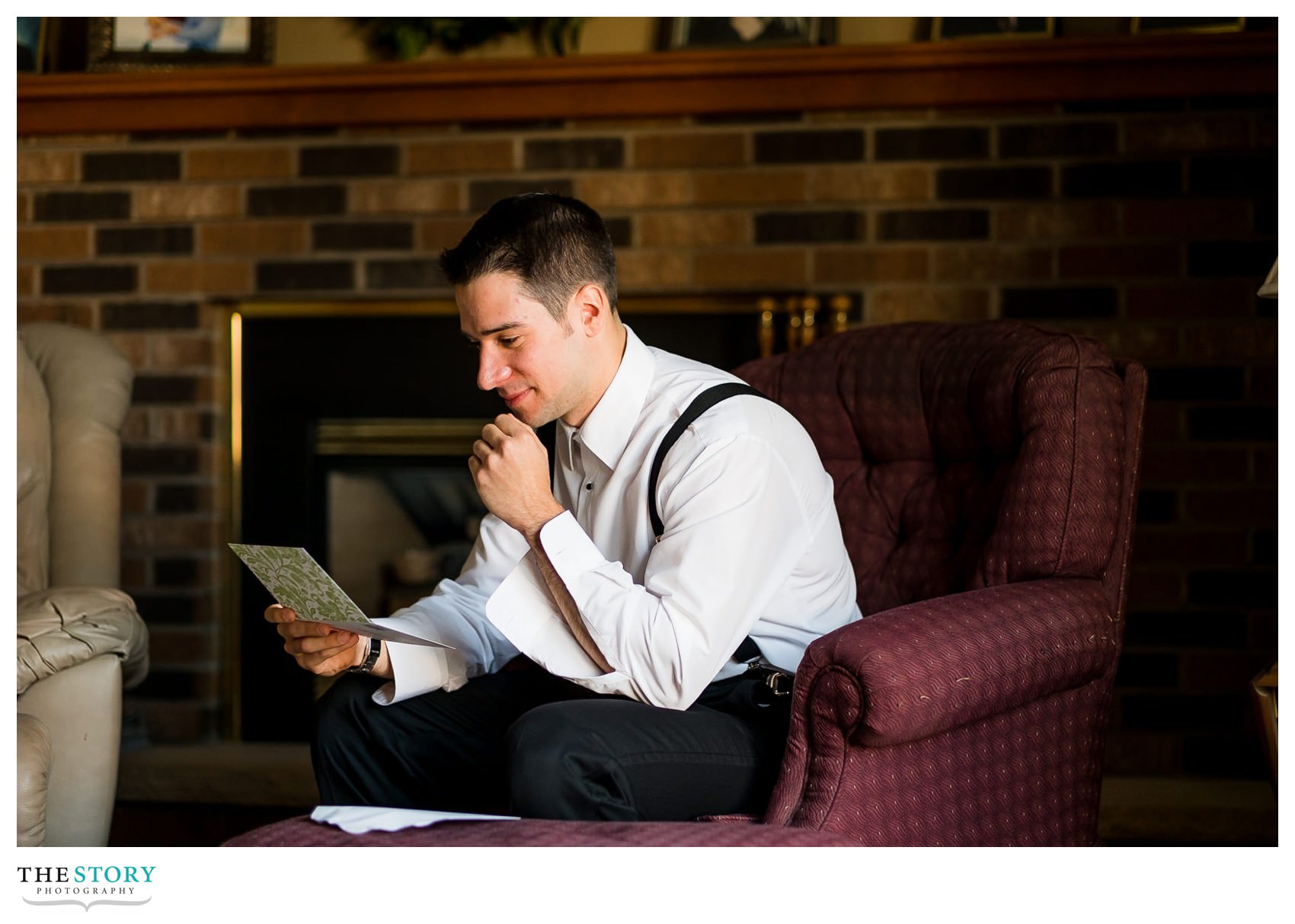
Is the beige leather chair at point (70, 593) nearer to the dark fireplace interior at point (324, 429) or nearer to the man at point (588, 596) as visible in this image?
the man at point (588, 596)

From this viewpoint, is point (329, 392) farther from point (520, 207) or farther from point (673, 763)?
point (673, 763)

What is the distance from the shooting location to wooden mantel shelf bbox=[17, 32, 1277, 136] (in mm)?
2566

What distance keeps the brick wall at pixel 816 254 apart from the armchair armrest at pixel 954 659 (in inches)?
46.6

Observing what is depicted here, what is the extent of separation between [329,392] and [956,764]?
6.25 ft

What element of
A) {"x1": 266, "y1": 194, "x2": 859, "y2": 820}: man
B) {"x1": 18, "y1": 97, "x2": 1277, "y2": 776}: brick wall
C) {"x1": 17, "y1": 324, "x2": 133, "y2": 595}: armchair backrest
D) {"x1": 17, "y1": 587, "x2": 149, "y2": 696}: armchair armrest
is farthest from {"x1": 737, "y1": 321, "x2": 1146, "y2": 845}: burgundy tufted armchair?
{"x1": 17, "y1": 324, "x2": 133, "y2": 595}: armchair backrest

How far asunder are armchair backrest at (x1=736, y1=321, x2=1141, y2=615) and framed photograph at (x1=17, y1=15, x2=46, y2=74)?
6.42 feet

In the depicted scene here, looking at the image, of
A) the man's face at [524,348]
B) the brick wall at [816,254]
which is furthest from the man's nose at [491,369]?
the brick wall at [816,254]

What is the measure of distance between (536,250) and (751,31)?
1413 mm

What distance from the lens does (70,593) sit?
1.83 m

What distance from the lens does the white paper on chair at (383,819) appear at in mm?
1220

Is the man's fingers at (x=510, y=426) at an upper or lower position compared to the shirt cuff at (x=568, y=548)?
upper

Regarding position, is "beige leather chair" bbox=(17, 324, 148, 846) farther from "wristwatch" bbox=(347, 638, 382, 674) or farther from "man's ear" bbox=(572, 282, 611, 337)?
"man's ear" bbox=(572, 282, 611, 337)

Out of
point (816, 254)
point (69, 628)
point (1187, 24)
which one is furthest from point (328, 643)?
point (1187, 24)
